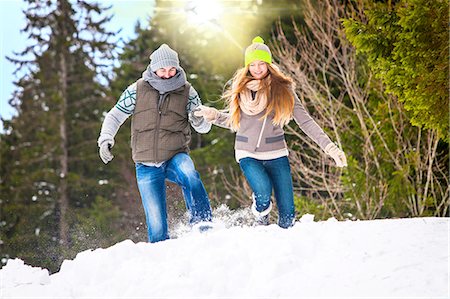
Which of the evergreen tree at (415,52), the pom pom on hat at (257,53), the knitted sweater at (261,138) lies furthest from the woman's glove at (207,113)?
the evergreen tree at (415,52)

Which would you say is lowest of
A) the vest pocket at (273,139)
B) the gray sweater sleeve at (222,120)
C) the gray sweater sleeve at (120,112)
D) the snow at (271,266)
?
the snow at (271,266)

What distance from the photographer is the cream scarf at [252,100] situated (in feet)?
17.2

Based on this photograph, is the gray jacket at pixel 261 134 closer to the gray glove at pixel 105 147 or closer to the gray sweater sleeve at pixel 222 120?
the gray sweater sleeve at pixel 222 120

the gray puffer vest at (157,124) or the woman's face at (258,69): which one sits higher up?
the woman's face at (258,69)

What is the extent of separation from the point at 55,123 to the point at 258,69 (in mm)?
16244

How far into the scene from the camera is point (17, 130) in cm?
2189

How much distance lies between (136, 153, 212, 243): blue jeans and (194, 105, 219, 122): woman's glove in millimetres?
362

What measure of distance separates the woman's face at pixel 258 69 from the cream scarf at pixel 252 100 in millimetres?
62

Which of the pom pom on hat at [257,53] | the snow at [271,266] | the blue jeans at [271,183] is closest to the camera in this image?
the snow at [271,266]

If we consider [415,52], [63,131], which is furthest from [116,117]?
[63,131]

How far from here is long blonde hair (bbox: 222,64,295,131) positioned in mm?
5230

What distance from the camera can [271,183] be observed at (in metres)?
5.30

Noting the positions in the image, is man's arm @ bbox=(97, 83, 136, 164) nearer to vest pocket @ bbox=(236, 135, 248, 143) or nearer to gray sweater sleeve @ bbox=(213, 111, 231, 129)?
gray sweater sleeve @ bbox=(213, 111, 231, 129)

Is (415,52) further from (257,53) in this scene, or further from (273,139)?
(273,139)
